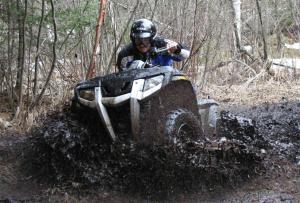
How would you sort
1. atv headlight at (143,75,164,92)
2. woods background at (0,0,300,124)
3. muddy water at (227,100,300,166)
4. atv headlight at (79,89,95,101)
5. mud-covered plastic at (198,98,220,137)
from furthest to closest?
woods background at (0,0,300,124) → muddy water at (227,100,300,166) → mud-covered plastic at (198,98,220,137) → atv headlight at (79,89,95,101) → atv headlight at (143,75,164,92)

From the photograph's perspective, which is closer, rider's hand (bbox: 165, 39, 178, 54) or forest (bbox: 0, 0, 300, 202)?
rider's hand (bbox: 165, 39, 178, 54)

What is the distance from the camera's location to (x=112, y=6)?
9.41 m

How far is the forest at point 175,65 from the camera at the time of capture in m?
5.79

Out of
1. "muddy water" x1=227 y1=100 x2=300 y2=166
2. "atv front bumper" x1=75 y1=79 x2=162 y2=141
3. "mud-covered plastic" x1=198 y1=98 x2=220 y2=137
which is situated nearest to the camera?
"atv front bumper" x1=75 y1=79 x2=162 y2=141

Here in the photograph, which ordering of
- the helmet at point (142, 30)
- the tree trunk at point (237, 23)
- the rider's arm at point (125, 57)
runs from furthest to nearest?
the tree trunk at point (237, 23) < the rider's arm at point (125, 57) < the helmet at point (142, 30)

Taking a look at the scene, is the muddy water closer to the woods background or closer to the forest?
the forest

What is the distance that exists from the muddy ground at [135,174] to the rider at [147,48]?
1005 mm

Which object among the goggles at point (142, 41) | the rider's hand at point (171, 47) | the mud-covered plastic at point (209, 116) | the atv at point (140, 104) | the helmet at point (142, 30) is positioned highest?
the helmet at point (142, 30)

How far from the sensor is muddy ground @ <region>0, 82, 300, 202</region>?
474 cm

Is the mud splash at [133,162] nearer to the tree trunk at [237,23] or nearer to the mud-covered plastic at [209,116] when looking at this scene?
the mud-covered plastic at [209,116]

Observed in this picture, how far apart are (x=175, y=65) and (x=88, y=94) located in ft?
19.1

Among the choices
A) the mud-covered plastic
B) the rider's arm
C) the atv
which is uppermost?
the rider's arm

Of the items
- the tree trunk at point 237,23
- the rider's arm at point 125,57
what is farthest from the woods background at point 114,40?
the rider's arm at point 125,57

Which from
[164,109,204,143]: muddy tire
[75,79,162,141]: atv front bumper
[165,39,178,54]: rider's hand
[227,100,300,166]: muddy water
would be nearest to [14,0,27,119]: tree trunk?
[165,39,178,54]: rider's hand
